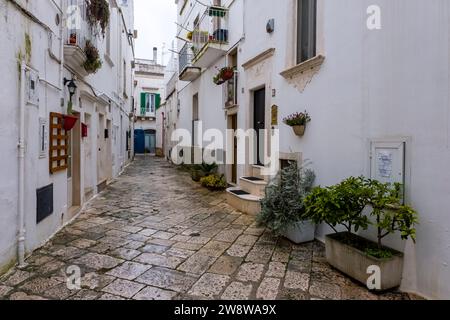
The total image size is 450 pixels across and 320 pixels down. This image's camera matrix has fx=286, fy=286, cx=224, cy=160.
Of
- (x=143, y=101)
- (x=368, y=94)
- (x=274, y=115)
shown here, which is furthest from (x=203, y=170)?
(x=143, y=101)

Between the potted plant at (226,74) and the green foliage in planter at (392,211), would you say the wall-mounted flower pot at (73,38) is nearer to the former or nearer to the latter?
the potted plant at (226,74)

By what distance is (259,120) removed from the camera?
6.82 metres

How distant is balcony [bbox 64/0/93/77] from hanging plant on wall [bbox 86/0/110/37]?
8.9 inches

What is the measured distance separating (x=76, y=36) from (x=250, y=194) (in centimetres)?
442

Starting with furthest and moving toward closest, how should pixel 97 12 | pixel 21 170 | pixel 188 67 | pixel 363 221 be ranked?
pixel 188 67, pixel 97 12, pixel 21 170, pixel 363 221

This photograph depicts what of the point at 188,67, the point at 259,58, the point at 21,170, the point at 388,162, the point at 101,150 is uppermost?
the point at 188,67

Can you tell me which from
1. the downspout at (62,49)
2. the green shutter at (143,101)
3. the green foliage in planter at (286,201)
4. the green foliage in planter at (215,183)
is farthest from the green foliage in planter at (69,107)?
the green shutter at (143,101)

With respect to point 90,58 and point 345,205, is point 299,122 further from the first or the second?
point 90,58

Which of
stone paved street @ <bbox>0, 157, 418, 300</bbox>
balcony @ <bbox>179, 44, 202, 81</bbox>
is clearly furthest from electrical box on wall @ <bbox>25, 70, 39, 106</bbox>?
balcony @ <bbox>179, 44, 202, 81</bbox>

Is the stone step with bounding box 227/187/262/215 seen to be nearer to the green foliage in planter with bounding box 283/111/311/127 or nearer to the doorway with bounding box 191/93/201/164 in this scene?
the green foliage in planter with bounding box 283/111/311/127

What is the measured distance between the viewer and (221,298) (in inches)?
106

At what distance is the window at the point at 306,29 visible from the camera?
15.6 feet

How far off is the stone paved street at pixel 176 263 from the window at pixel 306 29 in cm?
310

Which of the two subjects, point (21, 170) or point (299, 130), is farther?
point (299, 130)
